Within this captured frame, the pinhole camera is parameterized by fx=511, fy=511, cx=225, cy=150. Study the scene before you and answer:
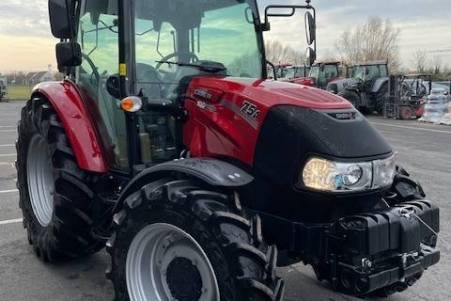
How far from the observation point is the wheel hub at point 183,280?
291 cm

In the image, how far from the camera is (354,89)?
21.6 metres

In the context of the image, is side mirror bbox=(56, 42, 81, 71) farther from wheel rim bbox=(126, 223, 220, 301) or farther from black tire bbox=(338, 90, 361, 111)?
black tire bbox=(338, 90, 361, 111)

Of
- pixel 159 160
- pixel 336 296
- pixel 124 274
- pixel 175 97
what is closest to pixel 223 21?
pixel 175 97

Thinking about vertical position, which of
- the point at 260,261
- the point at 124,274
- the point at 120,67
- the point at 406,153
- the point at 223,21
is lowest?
the point at 406,153

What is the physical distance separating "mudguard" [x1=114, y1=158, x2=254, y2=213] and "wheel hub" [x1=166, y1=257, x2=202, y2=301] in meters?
0.51

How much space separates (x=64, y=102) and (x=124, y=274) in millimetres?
1740

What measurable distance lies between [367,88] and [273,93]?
1989cm

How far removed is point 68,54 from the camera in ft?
12.3

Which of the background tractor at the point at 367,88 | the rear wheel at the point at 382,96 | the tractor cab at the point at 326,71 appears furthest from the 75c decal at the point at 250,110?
the tractor cab at the point at 326,71

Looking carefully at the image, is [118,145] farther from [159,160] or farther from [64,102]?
[64,102]

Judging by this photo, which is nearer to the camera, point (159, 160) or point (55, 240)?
point (159, 160)

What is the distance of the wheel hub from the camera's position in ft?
9.55

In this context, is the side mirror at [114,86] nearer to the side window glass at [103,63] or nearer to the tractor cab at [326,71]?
the side window glass at [103,63]

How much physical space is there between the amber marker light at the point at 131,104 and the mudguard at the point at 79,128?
26.8 inches
